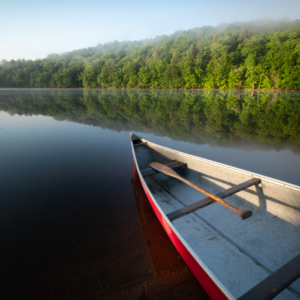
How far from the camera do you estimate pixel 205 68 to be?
60.1m

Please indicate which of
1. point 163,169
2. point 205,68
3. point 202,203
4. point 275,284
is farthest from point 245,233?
point 205,68

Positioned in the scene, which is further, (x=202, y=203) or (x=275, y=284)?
(x=202, y=203)

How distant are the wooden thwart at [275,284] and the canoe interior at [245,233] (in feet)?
2.34

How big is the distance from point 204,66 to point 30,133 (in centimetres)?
6129

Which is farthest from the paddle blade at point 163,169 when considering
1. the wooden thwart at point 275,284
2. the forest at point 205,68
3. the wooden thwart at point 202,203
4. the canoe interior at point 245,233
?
the forest at point 205,68

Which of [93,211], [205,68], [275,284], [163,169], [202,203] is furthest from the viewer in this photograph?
[205,68]

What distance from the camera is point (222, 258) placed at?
3307mm

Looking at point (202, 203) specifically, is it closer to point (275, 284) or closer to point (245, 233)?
point (245, 233)

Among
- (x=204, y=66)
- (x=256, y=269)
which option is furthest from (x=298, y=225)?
(x=204, y=66)

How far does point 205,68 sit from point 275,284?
6740 centimetres

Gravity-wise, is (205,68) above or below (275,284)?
above

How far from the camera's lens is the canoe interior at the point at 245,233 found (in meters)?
3.01

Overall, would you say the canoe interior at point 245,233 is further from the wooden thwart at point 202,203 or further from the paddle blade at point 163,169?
the paddle blade at point 163,169

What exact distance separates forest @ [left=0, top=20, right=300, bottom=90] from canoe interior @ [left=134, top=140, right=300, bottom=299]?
5032 cm
